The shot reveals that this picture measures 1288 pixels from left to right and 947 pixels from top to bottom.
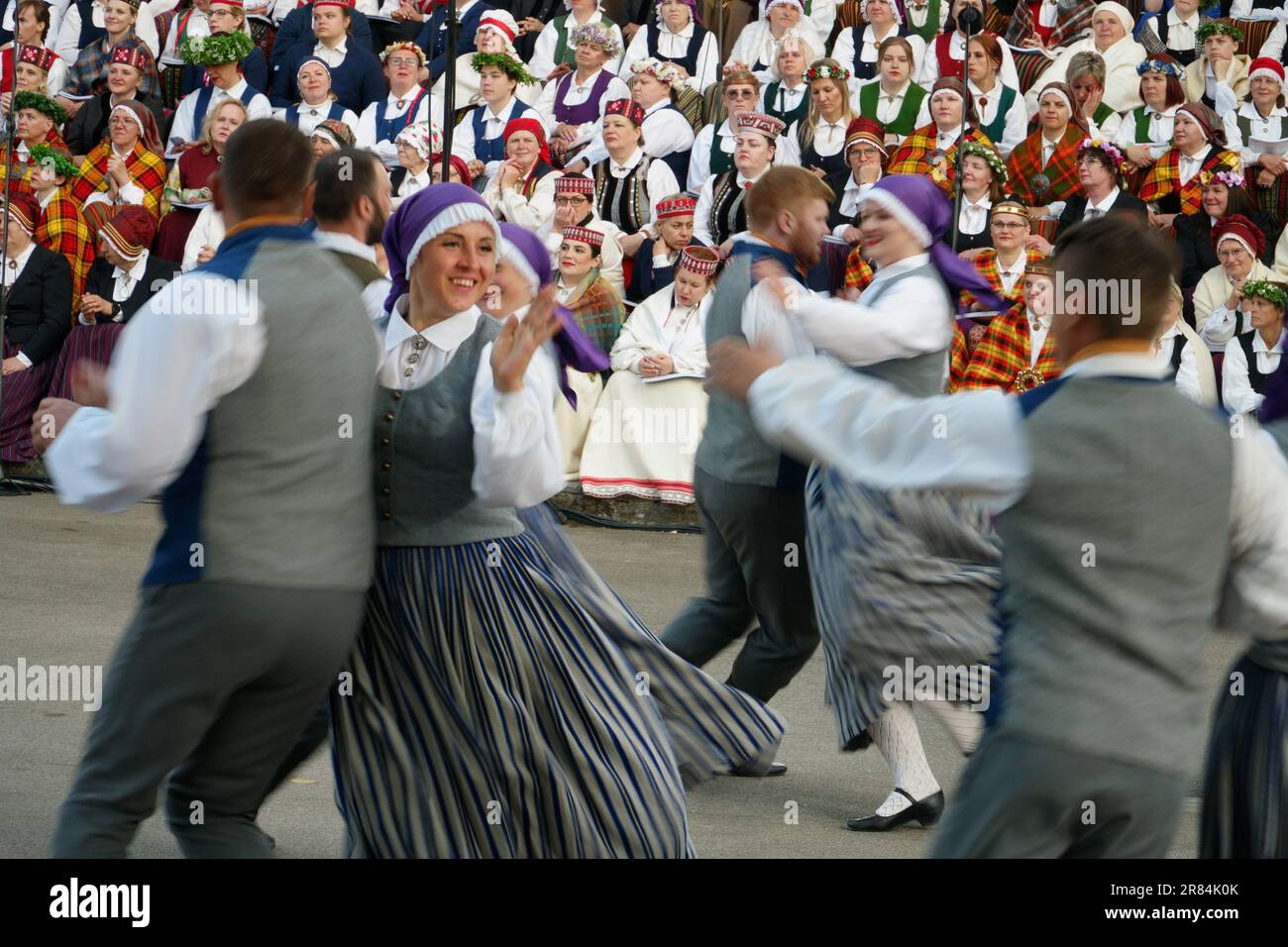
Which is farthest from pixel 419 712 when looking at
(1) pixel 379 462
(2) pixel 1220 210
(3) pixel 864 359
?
(2) pixel 1220 210

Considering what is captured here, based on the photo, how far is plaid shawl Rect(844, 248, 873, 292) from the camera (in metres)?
9.03

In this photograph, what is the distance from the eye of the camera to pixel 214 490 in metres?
2.89

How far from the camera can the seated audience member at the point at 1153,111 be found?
1012 centimetres

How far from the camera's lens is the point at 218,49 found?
37.0 feet

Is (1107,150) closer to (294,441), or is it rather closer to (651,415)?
(651,415)

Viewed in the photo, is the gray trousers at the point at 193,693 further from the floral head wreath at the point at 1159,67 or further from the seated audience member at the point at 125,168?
the floral head wreath at the point at 1159,67

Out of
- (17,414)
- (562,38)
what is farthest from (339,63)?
(17,414)

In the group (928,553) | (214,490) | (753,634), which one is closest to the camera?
(214,490)

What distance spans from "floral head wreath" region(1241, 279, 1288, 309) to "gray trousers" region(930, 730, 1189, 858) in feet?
21.1

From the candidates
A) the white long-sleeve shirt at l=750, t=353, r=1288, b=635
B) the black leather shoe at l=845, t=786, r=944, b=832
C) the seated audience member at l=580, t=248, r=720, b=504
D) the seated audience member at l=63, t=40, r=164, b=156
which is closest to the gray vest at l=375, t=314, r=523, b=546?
the white long-sleeve shirt at l=750, t=353, r=1288, b=635

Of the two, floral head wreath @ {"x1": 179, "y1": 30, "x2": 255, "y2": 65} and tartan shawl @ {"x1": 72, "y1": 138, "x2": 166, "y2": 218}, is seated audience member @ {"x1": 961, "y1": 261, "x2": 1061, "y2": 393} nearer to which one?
tartan shawl @ {"x1": 72, "y1": 138, "x2": 166, "y2": 218}

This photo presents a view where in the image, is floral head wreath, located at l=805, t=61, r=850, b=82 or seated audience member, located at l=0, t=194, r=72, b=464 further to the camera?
floral head wreath, located at l=805, t=61, r=850, b=82
